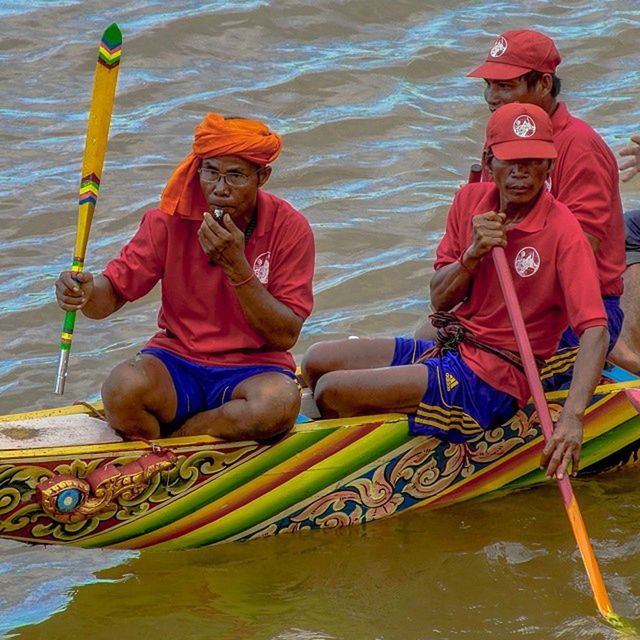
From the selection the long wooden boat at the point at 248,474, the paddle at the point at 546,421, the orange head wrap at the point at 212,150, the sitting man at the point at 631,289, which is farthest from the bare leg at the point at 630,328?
the orange head wrap at the point at 212,150

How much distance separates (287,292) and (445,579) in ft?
3.99

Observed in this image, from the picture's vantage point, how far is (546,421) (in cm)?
488

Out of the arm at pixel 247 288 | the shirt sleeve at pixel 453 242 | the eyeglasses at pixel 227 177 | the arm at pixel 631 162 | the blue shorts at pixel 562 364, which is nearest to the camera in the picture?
the arm at pixel 247 288

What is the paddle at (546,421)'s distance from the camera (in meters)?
4.79

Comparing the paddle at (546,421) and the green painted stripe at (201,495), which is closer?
the paddle at (546,421)

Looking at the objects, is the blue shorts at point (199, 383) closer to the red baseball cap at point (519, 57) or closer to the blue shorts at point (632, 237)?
the red baseball cap at point (519, 57)

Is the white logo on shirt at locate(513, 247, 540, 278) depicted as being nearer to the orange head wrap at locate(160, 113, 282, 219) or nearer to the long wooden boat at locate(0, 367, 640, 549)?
the long wooden boat at locate(0, 367, 640, 549)

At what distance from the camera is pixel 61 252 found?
8516 millimetres

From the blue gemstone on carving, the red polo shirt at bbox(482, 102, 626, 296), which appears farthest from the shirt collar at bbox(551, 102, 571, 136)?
the blue gemstone on carving

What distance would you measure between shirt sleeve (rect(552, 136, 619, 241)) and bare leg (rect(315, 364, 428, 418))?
2.98 ft

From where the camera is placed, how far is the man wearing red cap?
5.57m

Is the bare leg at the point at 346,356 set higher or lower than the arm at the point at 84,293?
lower

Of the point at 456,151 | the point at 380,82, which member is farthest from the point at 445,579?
the point at 380,82

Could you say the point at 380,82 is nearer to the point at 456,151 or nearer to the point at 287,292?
the point at 456,151
